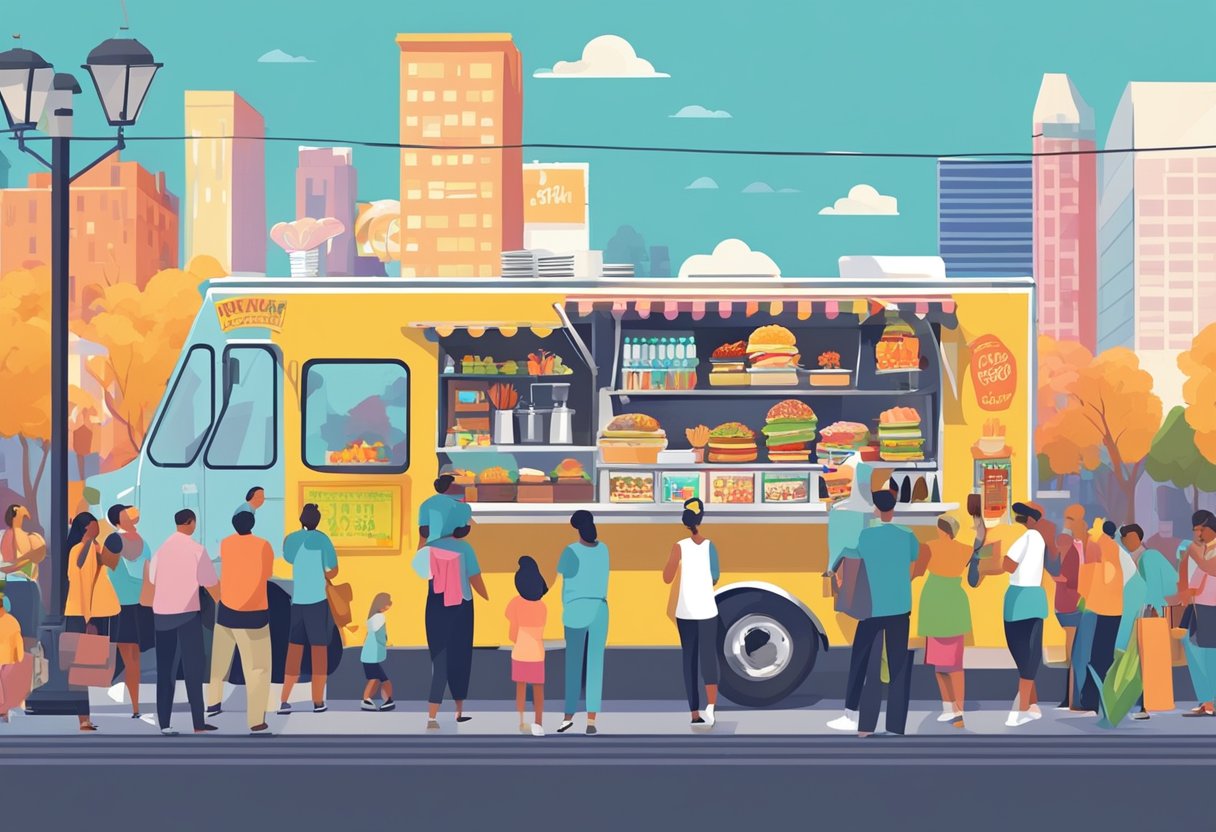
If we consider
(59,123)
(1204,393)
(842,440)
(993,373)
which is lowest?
(842,440)

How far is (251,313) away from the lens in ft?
41.7

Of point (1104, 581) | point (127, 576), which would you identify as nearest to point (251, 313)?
point (127, 576)

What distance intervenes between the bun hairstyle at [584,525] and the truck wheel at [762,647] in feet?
5.94

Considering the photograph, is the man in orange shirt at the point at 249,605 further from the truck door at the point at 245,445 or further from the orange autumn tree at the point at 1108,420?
the orange autumn tree at the point at 1108,420

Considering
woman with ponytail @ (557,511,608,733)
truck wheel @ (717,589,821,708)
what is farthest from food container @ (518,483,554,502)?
truck wheel @ (717,589,821,708)

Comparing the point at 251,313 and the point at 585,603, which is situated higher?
the point at 251,313

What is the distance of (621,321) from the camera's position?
13.2 meters

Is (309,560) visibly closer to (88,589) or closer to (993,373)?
(88,589)

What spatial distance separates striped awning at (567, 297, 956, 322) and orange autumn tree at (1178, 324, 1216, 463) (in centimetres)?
6321

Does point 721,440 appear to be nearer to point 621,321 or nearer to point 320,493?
point 621,321

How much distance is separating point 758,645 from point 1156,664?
3.12 meters

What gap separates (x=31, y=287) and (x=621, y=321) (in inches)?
1886

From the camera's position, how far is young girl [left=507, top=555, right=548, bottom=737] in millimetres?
11430
